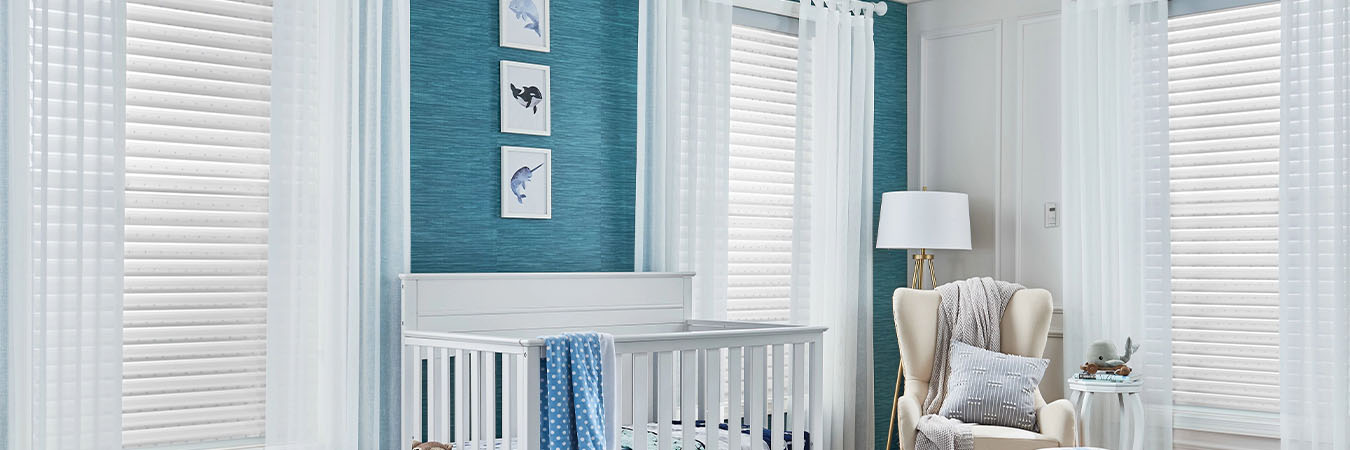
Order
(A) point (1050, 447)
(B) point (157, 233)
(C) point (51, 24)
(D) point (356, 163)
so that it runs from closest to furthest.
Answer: (C) point (51, 24) → (B) point (157, 233) → (D) point (356, 163) → (A) point (1050, 447)

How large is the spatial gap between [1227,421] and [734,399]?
6.33 ft

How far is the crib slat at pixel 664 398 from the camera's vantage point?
3.31 m

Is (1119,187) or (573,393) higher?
(1119,187)

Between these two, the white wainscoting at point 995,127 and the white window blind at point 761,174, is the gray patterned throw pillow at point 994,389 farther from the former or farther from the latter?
the white window blind at point 761,174

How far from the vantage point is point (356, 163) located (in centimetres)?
347

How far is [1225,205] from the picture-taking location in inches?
167

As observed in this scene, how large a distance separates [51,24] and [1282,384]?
12.7ft

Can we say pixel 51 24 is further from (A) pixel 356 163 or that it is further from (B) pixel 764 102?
(B) pixel 764 102

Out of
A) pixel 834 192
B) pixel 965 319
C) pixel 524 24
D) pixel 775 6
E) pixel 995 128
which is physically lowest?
pixel 965 319

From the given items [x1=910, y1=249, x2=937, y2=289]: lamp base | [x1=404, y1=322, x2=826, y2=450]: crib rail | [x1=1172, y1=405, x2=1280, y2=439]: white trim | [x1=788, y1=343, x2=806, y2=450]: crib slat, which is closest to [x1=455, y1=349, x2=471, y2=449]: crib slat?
[x1=404, y1=322, x2=826, y2=450]: crib rail

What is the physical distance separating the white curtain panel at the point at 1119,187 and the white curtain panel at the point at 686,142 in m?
1.35

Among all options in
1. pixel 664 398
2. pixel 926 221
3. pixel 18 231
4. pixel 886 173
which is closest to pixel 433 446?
pixel 664 398

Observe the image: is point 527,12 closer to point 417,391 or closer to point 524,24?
point 524,24

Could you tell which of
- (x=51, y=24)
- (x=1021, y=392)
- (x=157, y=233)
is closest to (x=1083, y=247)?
(x=1021, y=392)
